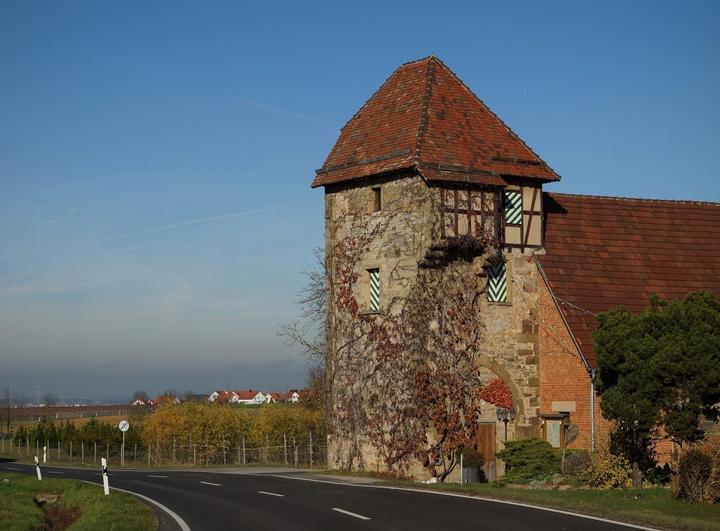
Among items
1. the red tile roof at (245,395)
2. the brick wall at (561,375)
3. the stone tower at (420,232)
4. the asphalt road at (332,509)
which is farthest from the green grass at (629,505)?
the red tile roof at (245,395)

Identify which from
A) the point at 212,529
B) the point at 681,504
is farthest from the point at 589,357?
the point at 212,529

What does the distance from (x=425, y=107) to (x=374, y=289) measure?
241 inches

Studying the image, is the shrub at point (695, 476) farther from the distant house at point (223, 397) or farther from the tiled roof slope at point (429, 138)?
the distant house at point (223, 397)

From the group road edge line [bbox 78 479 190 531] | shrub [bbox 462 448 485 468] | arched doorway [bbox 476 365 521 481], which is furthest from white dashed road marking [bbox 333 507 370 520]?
arched doorway [bbox 476 365 521 481]

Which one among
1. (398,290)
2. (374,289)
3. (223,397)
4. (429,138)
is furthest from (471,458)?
(223,397)

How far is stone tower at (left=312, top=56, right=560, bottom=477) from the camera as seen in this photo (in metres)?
30.9

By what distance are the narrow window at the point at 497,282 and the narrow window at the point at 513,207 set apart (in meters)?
1.57

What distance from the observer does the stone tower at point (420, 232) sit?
3091cm

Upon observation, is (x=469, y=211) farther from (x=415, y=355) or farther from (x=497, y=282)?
(x=415, y=355)

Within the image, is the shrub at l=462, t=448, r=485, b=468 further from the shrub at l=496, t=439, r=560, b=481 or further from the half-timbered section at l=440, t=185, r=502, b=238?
the half-timbered section at l=440, t=185, r=502, b=238

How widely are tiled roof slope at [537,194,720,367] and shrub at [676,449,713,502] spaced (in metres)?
10.5

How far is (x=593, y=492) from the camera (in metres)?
22.5

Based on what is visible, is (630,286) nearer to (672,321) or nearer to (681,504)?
(672,321)

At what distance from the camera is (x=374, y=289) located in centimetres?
3241
